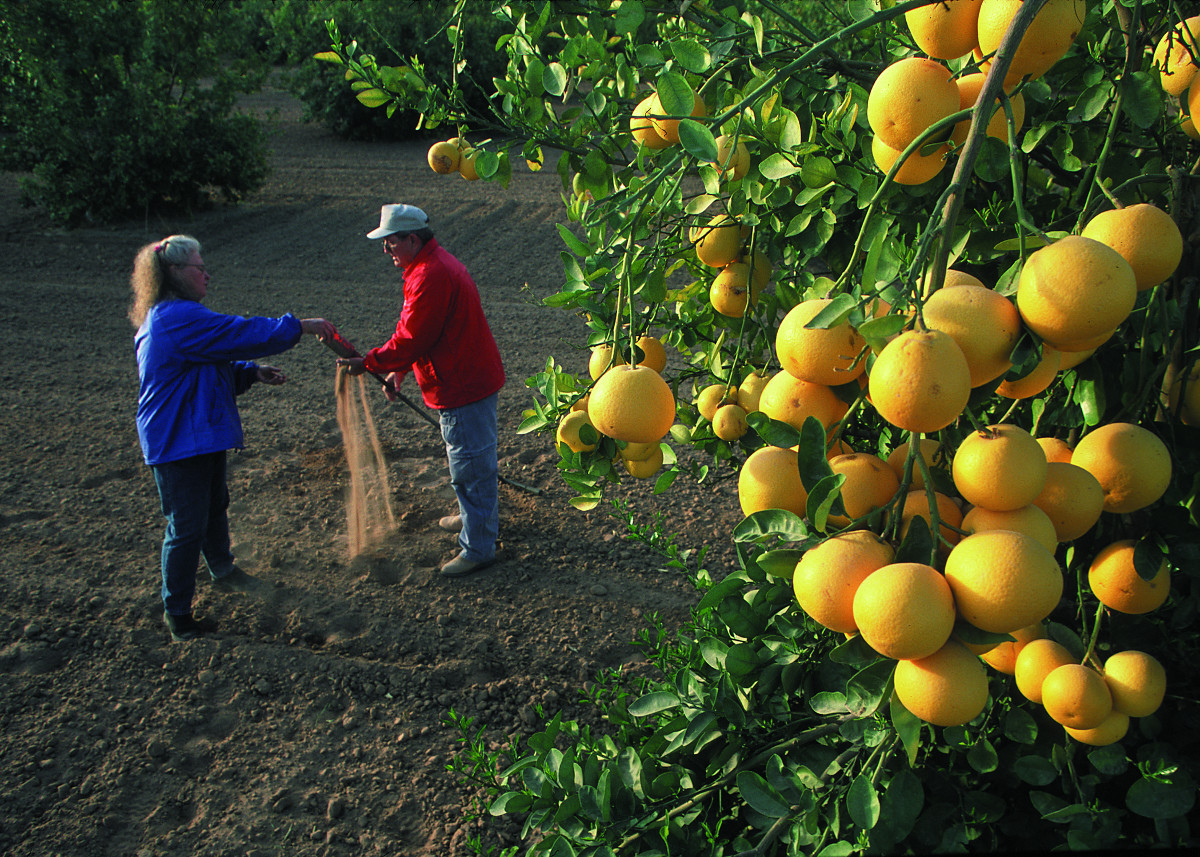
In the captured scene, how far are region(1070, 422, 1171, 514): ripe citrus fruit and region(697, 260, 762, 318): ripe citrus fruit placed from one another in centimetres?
59

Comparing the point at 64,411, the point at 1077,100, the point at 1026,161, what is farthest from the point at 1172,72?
the point at 64,411

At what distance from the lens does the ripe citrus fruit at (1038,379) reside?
808 mm

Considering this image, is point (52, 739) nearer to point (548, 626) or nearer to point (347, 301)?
point (548, 626)

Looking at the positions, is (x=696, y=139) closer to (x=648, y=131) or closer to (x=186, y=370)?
(x=648, y=131)

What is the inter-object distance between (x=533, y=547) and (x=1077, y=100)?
3046 mm

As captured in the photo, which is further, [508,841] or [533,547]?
[533,547]

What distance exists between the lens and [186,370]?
3184mm

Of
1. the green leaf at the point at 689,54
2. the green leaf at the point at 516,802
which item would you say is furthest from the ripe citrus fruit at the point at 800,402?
the green leaf at the point at 516,802

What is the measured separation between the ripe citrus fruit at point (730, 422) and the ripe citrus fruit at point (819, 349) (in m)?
0.40

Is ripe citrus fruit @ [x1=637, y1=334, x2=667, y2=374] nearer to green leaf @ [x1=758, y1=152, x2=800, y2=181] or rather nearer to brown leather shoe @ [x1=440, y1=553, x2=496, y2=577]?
green leaf @ [x1=758, y1=152, x2=800, y2=181]

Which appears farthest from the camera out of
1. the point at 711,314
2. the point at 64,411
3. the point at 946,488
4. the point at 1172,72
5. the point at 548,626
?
the point at 64,411

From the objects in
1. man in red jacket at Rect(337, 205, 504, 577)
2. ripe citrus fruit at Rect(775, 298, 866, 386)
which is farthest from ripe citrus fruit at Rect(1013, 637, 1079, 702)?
man in red jacket at Rect(337, 205, 504, 577)

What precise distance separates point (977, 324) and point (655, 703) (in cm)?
88

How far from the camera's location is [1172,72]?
3.46 ft
